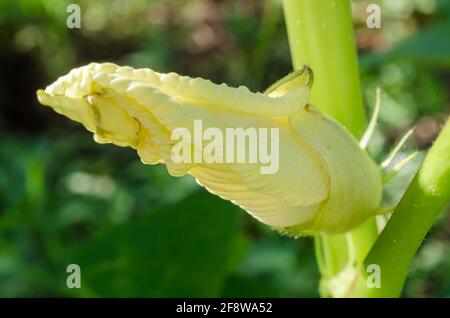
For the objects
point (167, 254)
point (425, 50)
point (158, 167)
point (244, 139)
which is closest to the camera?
point (244, 139)

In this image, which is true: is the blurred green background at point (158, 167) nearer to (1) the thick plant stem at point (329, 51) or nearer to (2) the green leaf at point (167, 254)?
(2) the green leaf at point (167, 254)

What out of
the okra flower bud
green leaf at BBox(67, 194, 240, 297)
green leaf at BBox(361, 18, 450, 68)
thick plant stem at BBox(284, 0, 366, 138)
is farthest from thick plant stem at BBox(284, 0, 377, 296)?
green leaf at BBox(361, 18, 450, 68)

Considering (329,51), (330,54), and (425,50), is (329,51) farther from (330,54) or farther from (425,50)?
(425,50)

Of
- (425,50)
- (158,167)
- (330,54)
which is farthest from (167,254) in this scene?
(158,167)

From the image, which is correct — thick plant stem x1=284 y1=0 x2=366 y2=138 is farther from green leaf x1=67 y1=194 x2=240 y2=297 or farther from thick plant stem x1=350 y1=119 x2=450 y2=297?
green leaf x1=67 y1=194 x2=240 y2=297

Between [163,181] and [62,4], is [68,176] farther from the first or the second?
[62,4]

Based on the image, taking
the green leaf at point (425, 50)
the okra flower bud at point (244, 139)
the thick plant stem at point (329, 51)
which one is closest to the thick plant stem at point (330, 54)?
the thick plant stem at point (329, 51)
